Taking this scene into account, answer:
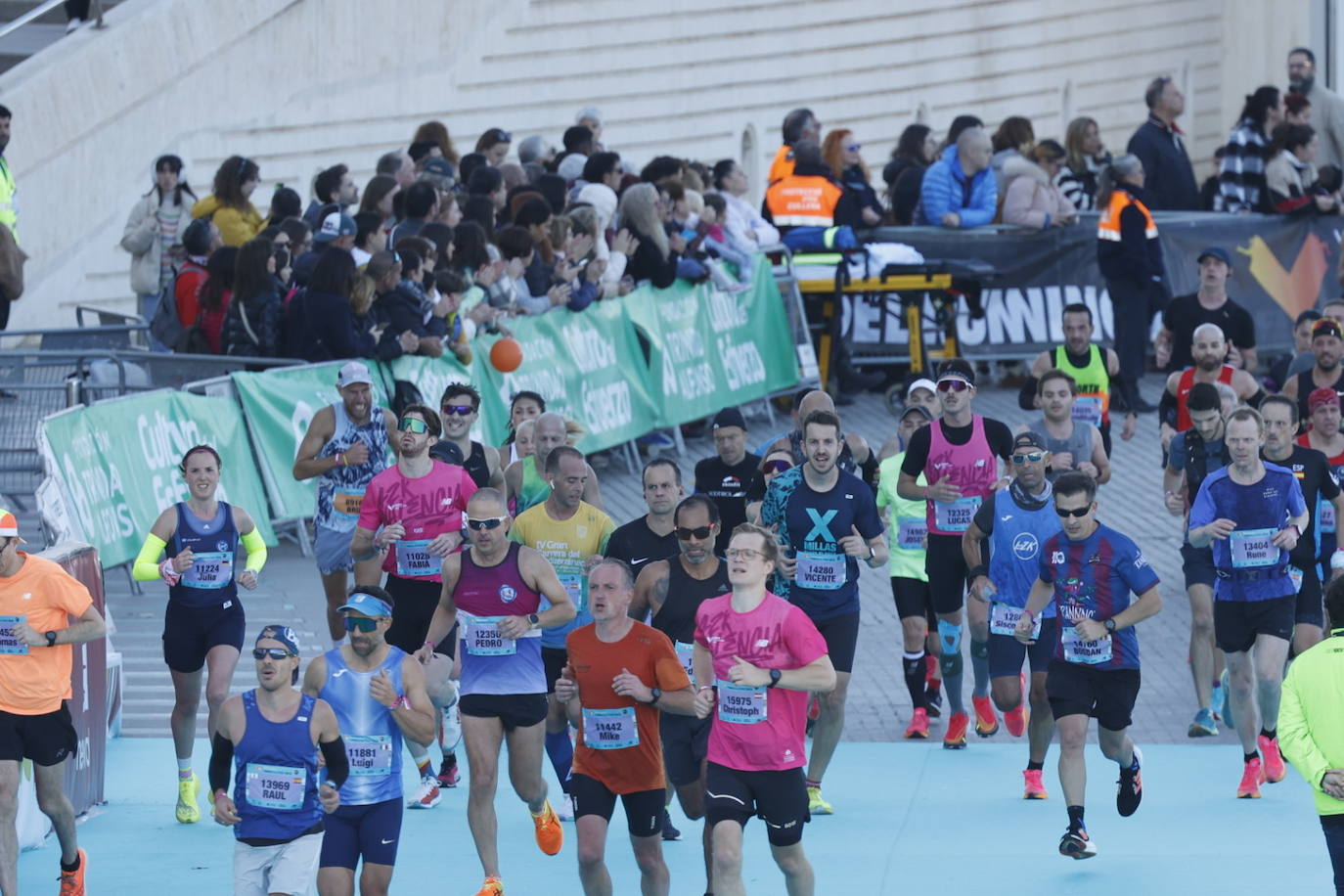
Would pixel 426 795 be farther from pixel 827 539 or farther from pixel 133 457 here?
pixel 133 457

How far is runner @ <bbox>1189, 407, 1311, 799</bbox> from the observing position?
12.0 metres

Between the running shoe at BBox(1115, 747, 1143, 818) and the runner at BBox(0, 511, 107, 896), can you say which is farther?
the running shoe at BBox(1115, 747, 1143, 818)

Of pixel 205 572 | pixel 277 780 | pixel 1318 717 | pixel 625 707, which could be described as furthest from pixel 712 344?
pixel 1318 717

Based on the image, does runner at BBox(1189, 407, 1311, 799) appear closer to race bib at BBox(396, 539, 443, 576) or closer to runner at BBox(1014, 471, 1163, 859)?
runner at BBox(1014, 471, 1163, 859)

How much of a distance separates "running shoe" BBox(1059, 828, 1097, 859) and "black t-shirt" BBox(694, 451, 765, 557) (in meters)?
2.49

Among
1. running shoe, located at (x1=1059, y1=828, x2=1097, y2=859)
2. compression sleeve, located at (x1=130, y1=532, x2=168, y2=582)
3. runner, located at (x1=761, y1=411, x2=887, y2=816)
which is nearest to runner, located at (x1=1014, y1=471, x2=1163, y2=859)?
running shoe, located at (x1=1059, y1=828, x2=1097, y2=859)

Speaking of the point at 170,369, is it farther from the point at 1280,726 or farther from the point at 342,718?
the point at 1280,726

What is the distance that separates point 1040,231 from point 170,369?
916cm

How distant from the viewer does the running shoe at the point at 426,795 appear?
12.4 metres

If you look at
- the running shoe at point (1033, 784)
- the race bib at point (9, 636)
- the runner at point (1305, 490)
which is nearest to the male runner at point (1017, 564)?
the running shoe at point (1033, 784)

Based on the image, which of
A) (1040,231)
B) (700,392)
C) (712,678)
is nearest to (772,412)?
(700,392)

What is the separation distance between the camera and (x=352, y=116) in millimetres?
22672

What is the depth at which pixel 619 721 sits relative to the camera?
A: 984 centimetres

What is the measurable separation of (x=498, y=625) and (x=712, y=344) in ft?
33.1
